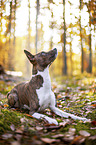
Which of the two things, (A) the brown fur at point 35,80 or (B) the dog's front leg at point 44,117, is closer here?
(B) the dog's front leg at point 44,117

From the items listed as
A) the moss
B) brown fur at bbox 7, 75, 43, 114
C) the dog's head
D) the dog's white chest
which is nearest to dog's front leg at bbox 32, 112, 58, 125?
brown fur at bbox 7, 75, 43, 114

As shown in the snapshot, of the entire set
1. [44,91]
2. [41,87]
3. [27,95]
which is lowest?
[27,95]

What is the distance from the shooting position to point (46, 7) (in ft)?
59.2

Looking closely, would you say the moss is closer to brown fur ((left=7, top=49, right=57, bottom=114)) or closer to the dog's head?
brown fur ((left=7, top=49, right=57, bottom=114))

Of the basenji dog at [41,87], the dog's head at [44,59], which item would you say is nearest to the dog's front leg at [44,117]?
the basenji dog at [41,87]

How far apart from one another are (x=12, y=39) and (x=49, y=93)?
22.0 m

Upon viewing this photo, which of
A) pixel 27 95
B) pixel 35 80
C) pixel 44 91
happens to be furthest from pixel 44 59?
pixel 27 95

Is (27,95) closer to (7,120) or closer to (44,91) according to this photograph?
(44,91)

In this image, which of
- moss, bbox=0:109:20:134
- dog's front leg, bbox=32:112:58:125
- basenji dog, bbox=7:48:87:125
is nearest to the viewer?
moss, bbox=0:109:20:134

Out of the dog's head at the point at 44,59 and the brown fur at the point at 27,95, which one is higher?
the dog's head at the point at 44,59

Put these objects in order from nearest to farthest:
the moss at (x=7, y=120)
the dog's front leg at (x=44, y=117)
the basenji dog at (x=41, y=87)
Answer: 1. the moss at (x=7, y=120)
2. the dog's front leg at (x=44, y=117)
3. the basenji dog at (x=41, y=87)

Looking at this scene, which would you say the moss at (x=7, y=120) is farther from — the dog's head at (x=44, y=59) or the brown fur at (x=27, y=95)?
the dog's head at (x=44, y=59)

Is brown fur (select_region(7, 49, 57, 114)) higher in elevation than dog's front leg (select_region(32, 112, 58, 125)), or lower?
higher

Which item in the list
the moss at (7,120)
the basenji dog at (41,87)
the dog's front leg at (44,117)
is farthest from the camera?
the basenji dog at (41,87)
